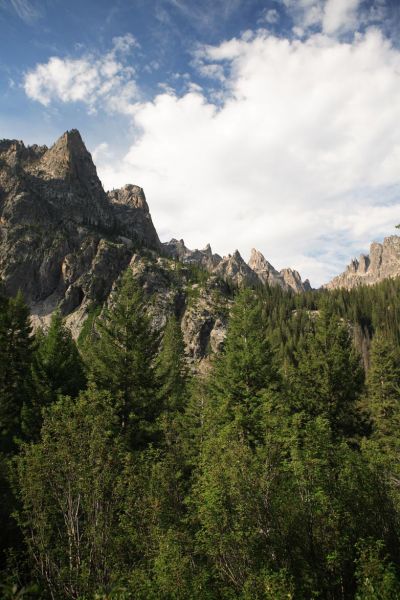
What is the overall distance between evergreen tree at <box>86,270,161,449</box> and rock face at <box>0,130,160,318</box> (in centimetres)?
9843

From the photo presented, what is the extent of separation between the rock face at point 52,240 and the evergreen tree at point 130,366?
3875 inches

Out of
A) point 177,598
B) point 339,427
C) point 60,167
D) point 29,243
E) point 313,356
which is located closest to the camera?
point 177,598

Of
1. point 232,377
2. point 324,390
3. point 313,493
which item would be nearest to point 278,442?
point 313,493

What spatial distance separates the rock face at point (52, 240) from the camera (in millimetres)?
130625

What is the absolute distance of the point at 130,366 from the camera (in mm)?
21719

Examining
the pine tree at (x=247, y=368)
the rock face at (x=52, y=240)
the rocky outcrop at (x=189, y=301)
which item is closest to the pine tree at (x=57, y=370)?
the pine tree at (x=247, y=368)

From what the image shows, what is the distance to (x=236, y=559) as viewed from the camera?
31.8ft

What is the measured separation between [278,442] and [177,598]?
5.23m

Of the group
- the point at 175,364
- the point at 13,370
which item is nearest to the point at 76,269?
the point at 175,364

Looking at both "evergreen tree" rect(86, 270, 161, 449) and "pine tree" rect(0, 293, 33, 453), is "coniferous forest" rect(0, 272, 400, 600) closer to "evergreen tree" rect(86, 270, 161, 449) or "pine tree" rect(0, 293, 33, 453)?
"evergreen tree" rect(86, 270, 161, 449)

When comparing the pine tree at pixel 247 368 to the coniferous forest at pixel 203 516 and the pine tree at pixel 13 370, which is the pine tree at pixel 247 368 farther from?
the pine tree at pixel 13 370

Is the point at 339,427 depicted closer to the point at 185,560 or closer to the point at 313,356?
the point at 313,356

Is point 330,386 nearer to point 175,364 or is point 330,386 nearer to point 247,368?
point 247,368

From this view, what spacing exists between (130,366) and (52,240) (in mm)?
132632
